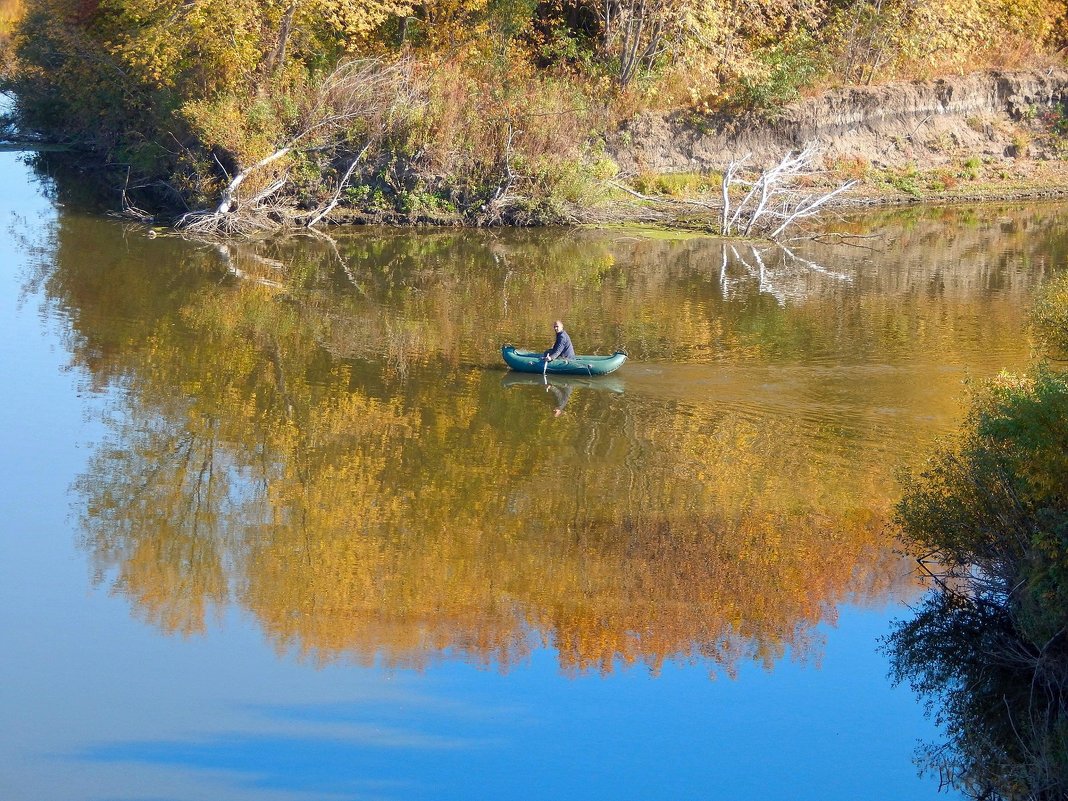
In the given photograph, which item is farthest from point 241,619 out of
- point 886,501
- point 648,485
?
point 886,501

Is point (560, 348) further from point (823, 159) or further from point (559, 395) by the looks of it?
point (823, 159)

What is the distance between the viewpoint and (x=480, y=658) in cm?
1288

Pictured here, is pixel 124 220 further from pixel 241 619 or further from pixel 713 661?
pixel 713 661

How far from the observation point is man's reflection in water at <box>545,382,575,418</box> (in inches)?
824

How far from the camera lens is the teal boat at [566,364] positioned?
2194 centimetres

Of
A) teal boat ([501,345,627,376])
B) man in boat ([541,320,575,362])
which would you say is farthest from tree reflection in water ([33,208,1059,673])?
man in boat ([541,320,575,362])

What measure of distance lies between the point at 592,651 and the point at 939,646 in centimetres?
356

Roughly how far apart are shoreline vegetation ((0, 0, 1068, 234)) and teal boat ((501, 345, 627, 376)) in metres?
15.7

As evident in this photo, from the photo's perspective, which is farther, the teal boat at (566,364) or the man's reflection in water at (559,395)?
the teal boat at (566,364)

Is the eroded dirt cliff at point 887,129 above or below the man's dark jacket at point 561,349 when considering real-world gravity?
above

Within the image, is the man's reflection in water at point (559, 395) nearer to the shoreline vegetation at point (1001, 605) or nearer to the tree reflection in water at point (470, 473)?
the tree reflection in water at point (470, 473)

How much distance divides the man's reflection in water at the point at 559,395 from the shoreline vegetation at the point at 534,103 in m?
16.4

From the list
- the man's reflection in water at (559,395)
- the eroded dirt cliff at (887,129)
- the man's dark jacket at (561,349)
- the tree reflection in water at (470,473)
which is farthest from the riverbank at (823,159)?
the man's reflection in water at (559,395)

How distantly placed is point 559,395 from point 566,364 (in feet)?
2.08
